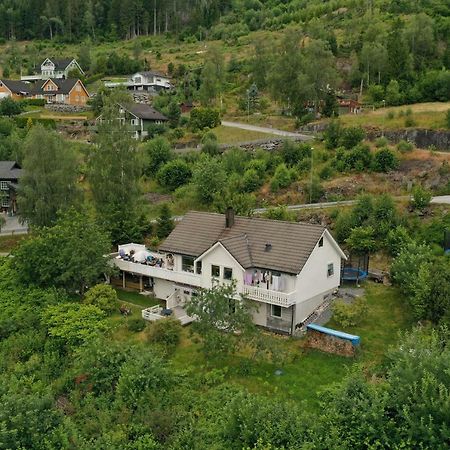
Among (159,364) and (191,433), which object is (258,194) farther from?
(191,433)

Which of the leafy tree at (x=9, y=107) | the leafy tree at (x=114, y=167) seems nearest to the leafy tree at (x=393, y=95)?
the leafy tree at (x=114, y=167)

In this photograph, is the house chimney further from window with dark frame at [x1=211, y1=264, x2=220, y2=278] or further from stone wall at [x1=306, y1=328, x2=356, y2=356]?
stone wall at [x1=306, y1=328, x2=356, y2=356]

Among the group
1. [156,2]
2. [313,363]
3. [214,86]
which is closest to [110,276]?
[313,363]

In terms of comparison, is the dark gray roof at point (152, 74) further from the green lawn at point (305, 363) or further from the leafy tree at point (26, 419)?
the leafy tree at point (26, 419)

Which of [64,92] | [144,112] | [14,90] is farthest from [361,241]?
[14,90]

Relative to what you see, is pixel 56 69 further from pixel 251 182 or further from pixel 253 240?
pixel 253 240
